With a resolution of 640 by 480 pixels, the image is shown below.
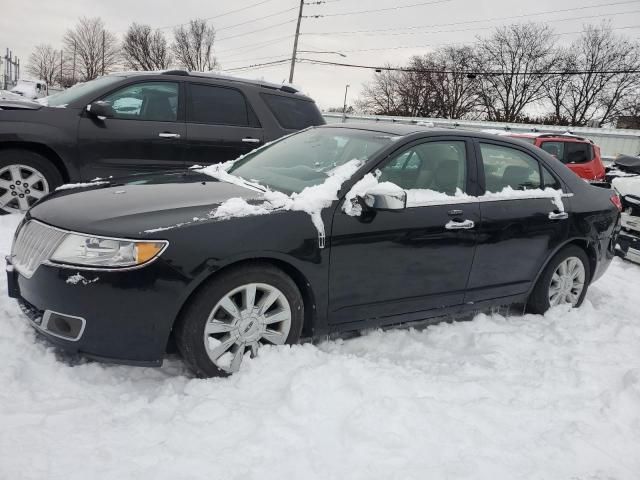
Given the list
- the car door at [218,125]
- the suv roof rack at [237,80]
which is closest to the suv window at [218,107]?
the car door at [218,125]

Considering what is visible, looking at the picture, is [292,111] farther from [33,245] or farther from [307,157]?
[33,245]

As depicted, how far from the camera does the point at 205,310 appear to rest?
273cm

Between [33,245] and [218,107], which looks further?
[218,107]

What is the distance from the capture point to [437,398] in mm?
2906

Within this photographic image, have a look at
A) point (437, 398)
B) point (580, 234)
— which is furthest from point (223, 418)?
point (580, 234)

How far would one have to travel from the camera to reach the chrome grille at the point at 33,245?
2691 mm

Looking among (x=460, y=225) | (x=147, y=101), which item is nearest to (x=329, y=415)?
(x=460, y=225)

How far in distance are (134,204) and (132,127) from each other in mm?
3210

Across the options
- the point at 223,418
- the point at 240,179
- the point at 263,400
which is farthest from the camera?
the point at 240,179

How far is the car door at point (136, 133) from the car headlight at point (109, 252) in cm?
331

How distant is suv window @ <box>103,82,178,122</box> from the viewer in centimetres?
576

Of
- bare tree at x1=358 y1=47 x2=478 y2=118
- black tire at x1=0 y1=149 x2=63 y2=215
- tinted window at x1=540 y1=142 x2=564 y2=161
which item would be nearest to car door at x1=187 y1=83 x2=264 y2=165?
black tire at x1=0 y1=149 x2=63 y2=215

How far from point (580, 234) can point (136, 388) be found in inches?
144

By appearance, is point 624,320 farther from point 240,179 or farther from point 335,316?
point 240,179
